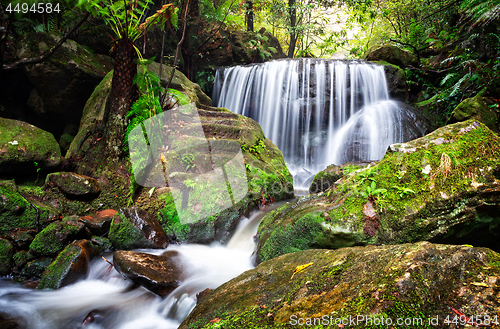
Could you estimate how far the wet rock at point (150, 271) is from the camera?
3135 mm

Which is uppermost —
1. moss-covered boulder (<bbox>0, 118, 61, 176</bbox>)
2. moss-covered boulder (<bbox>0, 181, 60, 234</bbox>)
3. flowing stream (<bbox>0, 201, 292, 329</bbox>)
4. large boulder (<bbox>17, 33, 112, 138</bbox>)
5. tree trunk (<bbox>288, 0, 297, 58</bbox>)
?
tree trunk (<bbox>288, 0, 297, 58</bbox>)

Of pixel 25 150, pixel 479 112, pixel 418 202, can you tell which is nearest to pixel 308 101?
pixel 479 112

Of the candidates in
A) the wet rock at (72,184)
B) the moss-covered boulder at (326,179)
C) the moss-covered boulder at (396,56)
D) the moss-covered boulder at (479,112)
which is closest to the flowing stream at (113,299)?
the wet rock at (72,184)

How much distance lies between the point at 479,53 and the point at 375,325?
10.0 m

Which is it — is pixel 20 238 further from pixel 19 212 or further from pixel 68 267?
pixel 68 267

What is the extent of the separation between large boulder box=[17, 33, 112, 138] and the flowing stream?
4.99 metres

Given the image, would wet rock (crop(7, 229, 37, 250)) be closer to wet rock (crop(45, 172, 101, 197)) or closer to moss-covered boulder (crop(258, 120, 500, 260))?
wet rock (crop(45, 172, 101, 197))

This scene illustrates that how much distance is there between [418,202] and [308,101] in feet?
26.3

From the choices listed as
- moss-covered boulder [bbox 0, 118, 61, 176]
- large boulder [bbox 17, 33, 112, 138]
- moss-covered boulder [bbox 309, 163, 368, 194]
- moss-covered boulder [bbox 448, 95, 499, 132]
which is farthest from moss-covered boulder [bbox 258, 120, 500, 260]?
large boulder [bbox 17, 33, 112, 138]

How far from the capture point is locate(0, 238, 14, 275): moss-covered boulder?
3523 mm

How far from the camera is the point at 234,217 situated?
4.62 meters

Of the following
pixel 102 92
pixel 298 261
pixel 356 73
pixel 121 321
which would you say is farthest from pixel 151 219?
pixel 356 73

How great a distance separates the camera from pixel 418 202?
8.87 feet

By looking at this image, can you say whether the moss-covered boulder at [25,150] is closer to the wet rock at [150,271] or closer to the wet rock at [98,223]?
the wet rock at [98,223]
